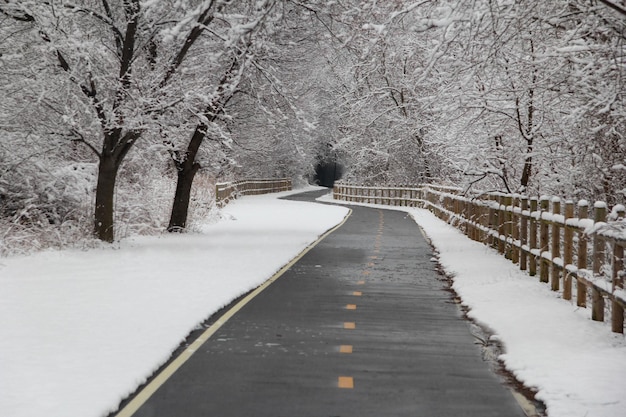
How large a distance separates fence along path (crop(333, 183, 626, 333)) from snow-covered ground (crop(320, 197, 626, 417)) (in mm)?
341

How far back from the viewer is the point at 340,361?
368 inches

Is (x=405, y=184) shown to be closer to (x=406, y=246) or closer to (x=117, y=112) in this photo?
(x=406, y=246)

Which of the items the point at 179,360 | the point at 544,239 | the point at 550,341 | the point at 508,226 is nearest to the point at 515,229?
the point at 508,226

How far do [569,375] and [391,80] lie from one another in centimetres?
4967

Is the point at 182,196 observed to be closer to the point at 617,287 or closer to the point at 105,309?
the point at 105,309

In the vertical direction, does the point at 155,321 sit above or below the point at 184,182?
below

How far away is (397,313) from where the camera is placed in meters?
12.8

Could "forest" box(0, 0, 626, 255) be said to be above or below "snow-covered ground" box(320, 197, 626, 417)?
above

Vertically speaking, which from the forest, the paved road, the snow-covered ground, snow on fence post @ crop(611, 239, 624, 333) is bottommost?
the paved road

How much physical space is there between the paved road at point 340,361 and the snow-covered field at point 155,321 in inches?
17.1

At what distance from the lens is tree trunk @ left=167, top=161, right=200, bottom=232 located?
26859 millimetres

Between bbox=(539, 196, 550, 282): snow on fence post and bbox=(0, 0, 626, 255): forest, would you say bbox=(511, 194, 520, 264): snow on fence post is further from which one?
bbox=(539, 196, 550, 282): snow on fence post

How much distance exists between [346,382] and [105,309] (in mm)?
5001

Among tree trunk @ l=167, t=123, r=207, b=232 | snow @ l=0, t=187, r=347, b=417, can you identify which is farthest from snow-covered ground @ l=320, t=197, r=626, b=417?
tree trunk @ l=167, t=123, r=207, b=232
